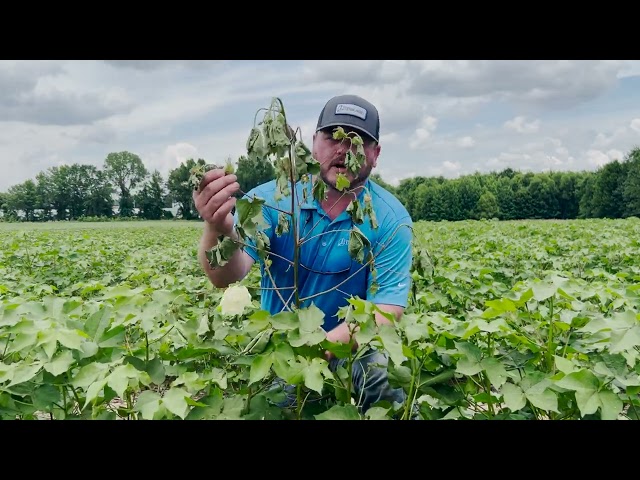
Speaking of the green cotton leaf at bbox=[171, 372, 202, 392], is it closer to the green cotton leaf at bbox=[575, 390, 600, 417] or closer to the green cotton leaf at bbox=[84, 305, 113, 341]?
the green cotton leaf at bbox=[84, 305, 113, 341]

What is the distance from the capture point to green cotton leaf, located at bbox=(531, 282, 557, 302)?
5.56 ft

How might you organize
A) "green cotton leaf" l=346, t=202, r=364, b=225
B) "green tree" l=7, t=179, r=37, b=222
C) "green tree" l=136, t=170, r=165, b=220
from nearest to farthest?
"green cotton leaf" l=346, t=202, r=364, b=225 → "green tree" l=136, t=170, r=165, b=220 → "green tree" l=7, t=179, r=37, b=222

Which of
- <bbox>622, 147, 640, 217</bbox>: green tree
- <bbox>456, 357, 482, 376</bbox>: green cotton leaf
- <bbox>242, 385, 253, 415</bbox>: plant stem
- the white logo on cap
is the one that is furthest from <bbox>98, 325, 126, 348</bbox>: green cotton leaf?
<bbox>622, 147, 640, 217</bbox>: green tree

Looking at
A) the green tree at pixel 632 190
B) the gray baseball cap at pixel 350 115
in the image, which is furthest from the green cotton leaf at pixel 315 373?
the green tree at pixel 632 190

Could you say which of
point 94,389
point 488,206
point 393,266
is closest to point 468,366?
point 94,389

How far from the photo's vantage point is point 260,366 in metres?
1.37

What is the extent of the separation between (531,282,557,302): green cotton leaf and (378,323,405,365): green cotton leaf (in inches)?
21.0

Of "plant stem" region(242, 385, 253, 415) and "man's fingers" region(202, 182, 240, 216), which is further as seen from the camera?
"man's fingers" region(202, 182, 240, 216)

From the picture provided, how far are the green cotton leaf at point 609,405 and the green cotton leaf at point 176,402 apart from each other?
0.92 meters

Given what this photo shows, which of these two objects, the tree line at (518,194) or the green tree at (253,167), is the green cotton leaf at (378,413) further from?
the tree line at (518,194)

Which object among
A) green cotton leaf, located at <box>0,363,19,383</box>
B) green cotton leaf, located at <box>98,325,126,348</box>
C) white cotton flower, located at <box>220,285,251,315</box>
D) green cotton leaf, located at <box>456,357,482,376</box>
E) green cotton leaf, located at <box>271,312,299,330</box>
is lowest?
green cotton leaf, located at <box>456,357,482,376</box>

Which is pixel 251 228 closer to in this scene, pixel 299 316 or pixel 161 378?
pixel 299 316
